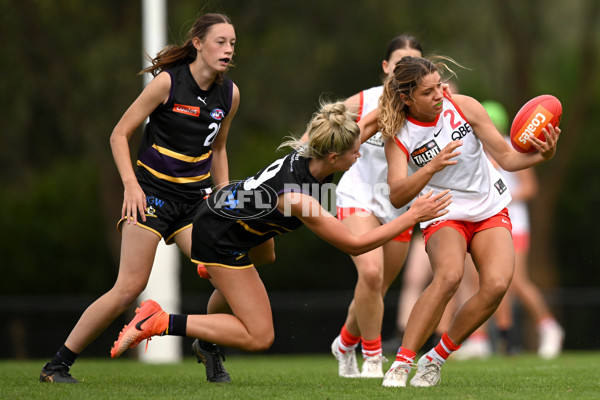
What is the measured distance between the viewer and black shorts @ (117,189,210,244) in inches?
208

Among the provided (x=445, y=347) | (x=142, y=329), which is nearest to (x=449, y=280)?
(x=445, y=347)

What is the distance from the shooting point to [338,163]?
4.83 m

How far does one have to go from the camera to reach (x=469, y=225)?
5203 mm

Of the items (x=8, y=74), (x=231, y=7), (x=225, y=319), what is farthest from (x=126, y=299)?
(x=231, y=7)

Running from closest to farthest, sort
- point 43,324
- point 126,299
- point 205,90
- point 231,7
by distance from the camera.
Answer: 1. point 126,299
2. point 205,90
3. point 43,324
4. point 231,7

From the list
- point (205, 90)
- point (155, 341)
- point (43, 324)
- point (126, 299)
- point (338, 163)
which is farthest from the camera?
point (43, 324)

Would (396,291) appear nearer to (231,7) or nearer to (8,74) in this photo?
(231,7)

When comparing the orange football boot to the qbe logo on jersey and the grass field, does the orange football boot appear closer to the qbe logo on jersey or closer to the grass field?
the grass field

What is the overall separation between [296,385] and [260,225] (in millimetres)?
942

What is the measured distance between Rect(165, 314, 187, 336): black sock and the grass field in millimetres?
298

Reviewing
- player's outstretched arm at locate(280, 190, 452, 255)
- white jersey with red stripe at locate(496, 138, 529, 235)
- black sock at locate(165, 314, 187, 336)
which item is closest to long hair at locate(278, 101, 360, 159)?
player's outstretched arm at locate(280, 190, 452, 255)

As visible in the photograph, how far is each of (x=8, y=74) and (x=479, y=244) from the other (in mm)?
9789

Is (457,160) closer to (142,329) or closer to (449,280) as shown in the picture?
(449,280)

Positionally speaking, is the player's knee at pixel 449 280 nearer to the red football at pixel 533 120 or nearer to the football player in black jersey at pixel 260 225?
the football player in black jersey at pixel 260 225
